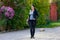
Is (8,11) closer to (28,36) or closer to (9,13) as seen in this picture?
(9,13)

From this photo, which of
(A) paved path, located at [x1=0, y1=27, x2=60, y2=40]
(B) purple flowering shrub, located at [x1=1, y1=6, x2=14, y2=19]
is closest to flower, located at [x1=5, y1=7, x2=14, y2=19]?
(B) purple flowering shrub, located at [x1=1, y1=6, x2=14, y2=19]

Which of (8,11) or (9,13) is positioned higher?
(8,11)

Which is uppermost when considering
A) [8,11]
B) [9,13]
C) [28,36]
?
[8,11]

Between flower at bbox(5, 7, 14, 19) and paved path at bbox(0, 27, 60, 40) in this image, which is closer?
paved path at bbox(0, 27, 60, 40)

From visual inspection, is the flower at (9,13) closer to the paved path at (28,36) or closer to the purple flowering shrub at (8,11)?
the purple flowering shrub at (8,11)

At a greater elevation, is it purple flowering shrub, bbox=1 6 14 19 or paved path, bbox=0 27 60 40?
purple flowering shrub, bbox=1 6 14 19

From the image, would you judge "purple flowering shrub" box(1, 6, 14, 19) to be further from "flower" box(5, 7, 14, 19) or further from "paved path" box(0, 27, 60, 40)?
"paved path" box(0, 27, 60, 40)

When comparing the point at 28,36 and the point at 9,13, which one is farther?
the point at 9,13

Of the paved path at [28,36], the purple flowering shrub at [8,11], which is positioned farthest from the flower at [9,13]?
the paved path at [28,36]

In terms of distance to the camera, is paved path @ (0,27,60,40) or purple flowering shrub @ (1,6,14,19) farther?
purple flowering shrub @ (1,6,14,19)

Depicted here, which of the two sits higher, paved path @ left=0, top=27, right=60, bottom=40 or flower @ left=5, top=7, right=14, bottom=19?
flower @ left=5, top=7, right=14, bottom=19

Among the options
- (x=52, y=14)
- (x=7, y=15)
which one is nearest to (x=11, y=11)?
(x=7, y=15)

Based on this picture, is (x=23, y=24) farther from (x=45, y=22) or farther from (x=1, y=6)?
(x=45, y=22)

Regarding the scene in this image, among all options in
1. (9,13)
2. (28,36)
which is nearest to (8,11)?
(9,13)
